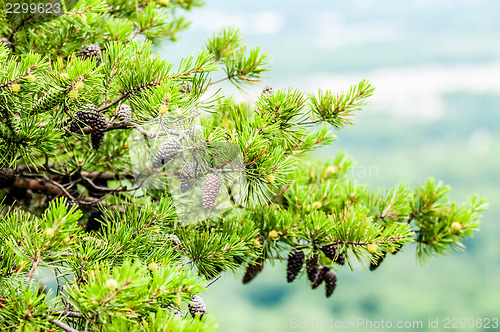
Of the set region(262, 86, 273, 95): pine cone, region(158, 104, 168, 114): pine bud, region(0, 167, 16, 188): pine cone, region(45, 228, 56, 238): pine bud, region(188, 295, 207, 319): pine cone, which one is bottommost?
region(188, 295, 207, 319): pine cone

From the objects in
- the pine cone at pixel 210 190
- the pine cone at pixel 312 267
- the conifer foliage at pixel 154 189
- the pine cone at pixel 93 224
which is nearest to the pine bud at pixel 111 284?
the conifer foliage at pixel 154 189

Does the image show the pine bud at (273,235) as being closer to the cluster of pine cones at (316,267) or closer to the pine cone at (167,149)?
the cluster of pine cones at (316,267)

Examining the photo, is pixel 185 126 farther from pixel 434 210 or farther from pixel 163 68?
pixel 434 210

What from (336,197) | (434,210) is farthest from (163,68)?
(434,210)

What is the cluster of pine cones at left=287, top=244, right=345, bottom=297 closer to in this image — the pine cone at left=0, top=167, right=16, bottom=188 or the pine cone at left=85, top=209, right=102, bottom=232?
the pine cone at left=85, top=209, right=102, bottom=232

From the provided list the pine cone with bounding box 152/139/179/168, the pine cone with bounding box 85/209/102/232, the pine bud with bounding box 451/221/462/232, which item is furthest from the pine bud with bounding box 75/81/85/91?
the pine bud with bounding box 451/221/462/232

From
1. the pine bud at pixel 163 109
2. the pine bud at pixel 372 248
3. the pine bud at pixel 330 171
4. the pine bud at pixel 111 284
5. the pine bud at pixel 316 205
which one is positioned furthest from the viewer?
the pine bud at pixel 330 171

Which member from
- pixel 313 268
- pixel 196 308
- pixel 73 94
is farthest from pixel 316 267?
pixel 73 94

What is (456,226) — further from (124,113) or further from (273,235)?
(124,113)
